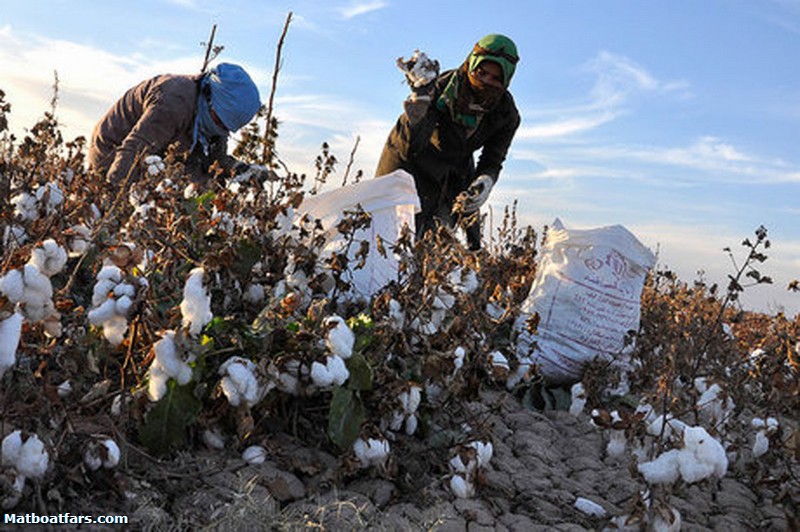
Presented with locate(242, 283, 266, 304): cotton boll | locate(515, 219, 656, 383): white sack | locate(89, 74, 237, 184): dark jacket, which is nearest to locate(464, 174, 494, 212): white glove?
locate(515, 219, 656, 383): white sack

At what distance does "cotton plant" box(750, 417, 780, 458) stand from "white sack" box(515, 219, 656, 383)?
3.28 feet

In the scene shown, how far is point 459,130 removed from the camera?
4785 mm

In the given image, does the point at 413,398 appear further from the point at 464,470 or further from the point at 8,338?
the point at 8,338

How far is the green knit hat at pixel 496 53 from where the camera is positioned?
4410 millimetres

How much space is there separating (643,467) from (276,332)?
3.04ft

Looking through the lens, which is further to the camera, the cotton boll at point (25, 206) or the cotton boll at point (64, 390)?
the cotton boll at point (25, 206)

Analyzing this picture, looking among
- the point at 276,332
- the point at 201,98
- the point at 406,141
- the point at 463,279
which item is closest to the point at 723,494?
the point at 463,279

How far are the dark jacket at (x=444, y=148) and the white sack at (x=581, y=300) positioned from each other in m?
1.27

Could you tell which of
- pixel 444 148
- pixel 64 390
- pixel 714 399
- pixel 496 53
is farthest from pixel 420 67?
pixel 64 390

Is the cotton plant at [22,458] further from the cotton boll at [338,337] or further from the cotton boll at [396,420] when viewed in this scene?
the cotton boll at [396,420]

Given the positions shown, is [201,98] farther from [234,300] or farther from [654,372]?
[654,372]

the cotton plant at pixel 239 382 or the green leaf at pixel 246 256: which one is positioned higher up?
the green leaf at pixel 246 256

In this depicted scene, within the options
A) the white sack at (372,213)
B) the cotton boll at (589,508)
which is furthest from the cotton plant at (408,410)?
the white sack at (372,213)

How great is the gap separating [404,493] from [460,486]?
0.14 meters
